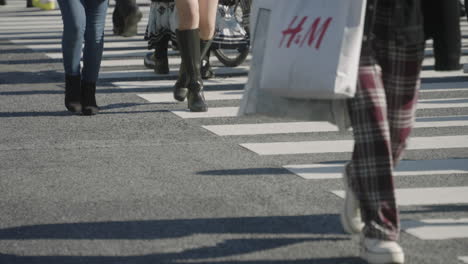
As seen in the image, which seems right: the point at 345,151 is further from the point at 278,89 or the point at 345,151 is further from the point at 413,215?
the point at 278,89

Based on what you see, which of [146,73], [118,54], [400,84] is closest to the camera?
[400,84]

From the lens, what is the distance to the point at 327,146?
282 inches

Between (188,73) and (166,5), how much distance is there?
2125mm

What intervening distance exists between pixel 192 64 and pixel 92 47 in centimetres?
70

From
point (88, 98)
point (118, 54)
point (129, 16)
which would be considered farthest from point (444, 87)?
point (118, 54)

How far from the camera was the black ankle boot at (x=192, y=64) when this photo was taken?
8.20m

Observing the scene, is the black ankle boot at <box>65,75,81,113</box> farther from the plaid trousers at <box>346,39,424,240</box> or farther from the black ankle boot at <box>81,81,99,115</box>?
the plaid trousers at <box>346,39,424,240</box>

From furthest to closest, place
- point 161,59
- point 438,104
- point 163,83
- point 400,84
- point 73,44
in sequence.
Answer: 1. point 161,59
2. point 163,83
3. point 438,104
4. point 73,44
5. point 400,84

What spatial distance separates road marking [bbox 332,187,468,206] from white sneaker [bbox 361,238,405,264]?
1158 millimetres

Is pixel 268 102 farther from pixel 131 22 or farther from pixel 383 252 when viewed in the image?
pixel 131 22

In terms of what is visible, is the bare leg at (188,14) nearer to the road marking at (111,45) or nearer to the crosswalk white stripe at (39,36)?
the road marking at (111,45)

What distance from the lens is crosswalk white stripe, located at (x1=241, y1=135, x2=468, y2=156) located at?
22.9ft

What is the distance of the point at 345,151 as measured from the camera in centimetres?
698

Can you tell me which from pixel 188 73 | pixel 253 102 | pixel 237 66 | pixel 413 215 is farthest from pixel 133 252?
pixel 237 66
